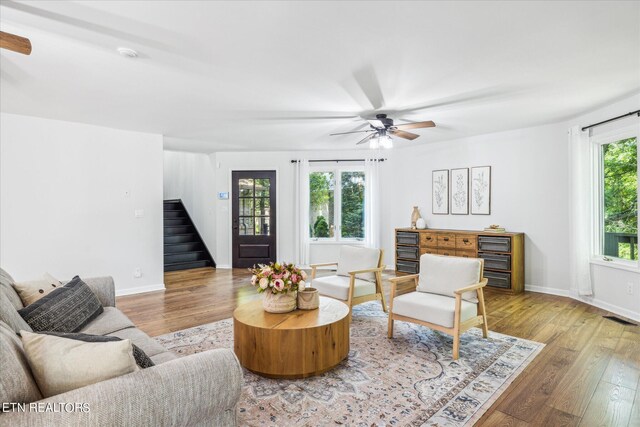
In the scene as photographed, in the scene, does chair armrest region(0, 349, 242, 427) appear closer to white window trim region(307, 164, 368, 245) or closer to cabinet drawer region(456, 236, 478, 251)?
cabinet drawer region(456, 236, 478, 251)

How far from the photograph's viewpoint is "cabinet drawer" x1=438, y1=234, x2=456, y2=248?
577 centimetres

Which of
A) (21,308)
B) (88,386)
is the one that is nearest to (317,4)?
(88,386)

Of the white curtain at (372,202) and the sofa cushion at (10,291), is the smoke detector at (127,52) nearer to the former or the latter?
the sofa cushion at (10,291)

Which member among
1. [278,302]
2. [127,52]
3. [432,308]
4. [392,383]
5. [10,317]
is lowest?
[392,383]

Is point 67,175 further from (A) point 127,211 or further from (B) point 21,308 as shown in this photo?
(B) point 21,308

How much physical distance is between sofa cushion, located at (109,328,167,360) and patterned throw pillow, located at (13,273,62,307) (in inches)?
25.0

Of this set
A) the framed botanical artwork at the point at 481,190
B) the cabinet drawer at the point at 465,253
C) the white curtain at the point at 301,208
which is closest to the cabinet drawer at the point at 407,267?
the cabinet drawer at the point at 465,253

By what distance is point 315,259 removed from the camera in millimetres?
7188

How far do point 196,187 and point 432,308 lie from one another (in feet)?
22.4

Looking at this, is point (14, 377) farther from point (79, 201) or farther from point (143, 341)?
point (79, 201)

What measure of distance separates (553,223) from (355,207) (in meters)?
3.51

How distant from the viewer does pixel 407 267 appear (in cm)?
643

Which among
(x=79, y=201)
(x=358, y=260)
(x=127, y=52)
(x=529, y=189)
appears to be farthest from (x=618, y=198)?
(x=79, y=201)

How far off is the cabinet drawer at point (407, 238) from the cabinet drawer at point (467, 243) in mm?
777
